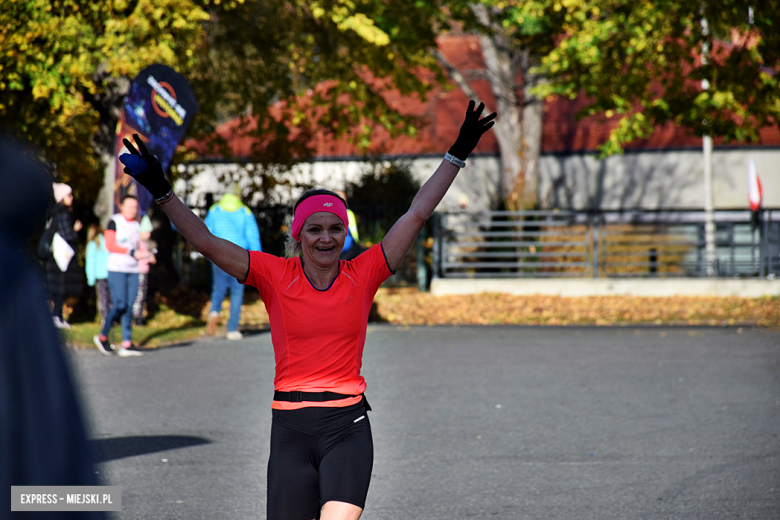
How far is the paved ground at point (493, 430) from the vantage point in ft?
16.7

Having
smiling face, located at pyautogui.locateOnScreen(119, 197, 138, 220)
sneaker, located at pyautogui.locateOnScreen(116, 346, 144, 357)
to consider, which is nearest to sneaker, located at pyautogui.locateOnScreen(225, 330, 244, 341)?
sneaker, located at pyautogui.locateOnScreen(116, 346, 144, 357)

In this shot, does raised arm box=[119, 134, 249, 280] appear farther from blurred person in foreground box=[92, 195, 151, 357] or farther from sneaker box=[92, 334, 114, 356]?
sneaker box=[92, 334, 114, 356]

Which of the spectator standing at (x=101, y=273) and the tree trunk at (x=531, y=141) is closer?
the spectator standing at (x=101, y=273)

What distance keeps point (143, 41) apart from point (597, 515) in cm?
1009

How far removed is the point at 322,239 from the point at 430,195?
0.53 m

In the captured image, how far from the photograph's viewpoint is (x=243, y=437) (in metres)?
6.69

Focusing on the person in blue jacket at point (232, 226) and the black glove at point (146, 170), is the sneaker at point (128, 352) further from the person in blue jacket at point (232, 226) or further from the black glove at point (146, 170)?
the black glove at point (146, 170)

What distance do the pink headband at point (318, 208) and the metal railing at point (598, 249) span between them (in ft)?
51.5

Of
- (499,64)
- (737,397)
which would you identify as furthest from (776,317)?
(499,64)

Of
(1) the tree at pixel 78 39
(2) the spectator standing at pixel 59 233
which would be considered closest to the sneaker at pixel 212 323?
(2) the spectator standing at pixel 59 233

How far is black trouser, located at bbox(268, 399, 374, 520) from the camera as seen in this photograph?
3.23 m

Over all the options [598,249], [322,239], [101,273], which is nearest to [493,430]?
[322,239]

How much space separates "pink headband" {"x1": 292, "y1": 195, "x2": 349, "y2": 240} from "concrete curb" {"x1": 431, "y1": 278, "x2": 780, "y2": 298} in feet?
49.9

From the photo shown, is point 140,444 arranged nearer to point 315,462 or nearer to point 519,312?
point 315,462
